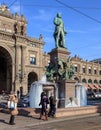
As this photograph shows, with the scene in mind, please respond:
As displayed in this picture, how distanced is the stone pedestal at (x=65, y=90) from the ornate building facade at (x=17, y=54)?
44624 mm

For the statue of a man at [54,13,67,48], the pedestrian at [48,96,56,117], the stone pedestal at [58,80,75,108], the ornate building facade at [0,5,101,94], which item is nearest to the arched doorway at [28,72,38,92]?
the ornate building facade at [0,5,101,94]

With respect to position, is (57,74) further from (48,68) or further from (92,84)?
(92,84)

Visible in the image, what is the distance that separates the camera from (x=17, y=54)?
6825 centimetres

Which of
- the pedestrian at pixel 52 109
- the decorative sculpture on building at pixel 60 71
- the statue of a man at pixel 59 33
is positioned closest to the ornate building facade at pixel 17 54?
the statue of a man at pixel 59 33

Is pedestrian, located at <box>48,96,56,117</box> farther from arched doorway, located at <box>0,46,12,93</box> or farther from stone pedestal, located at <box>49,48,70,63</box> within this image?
arched doorway, located at <box>0,46,12,93</box>

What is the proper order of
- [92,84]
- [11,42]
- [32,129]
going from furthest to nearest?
1. [92,84]
2. [11,42]
3. [32,129]

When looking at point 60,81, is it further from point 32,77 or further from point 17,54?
point 32,77

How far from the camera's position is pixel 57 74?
22.2 metres

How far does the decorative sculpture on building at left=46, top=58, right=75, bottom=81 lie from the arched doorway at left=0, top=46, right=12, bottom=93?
1808 inches

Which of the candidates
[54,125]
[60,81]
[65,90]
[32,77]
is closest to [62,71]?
[60,81]

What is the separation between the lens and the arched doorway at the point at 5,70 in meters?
68.0

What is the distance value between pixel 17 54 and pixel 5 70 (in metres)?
6.05

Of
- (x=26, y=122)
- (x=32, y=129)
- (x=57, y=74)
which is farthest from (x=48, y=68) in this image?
(x=32, y=129)

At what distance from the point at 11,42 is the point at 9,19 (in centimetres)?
609
